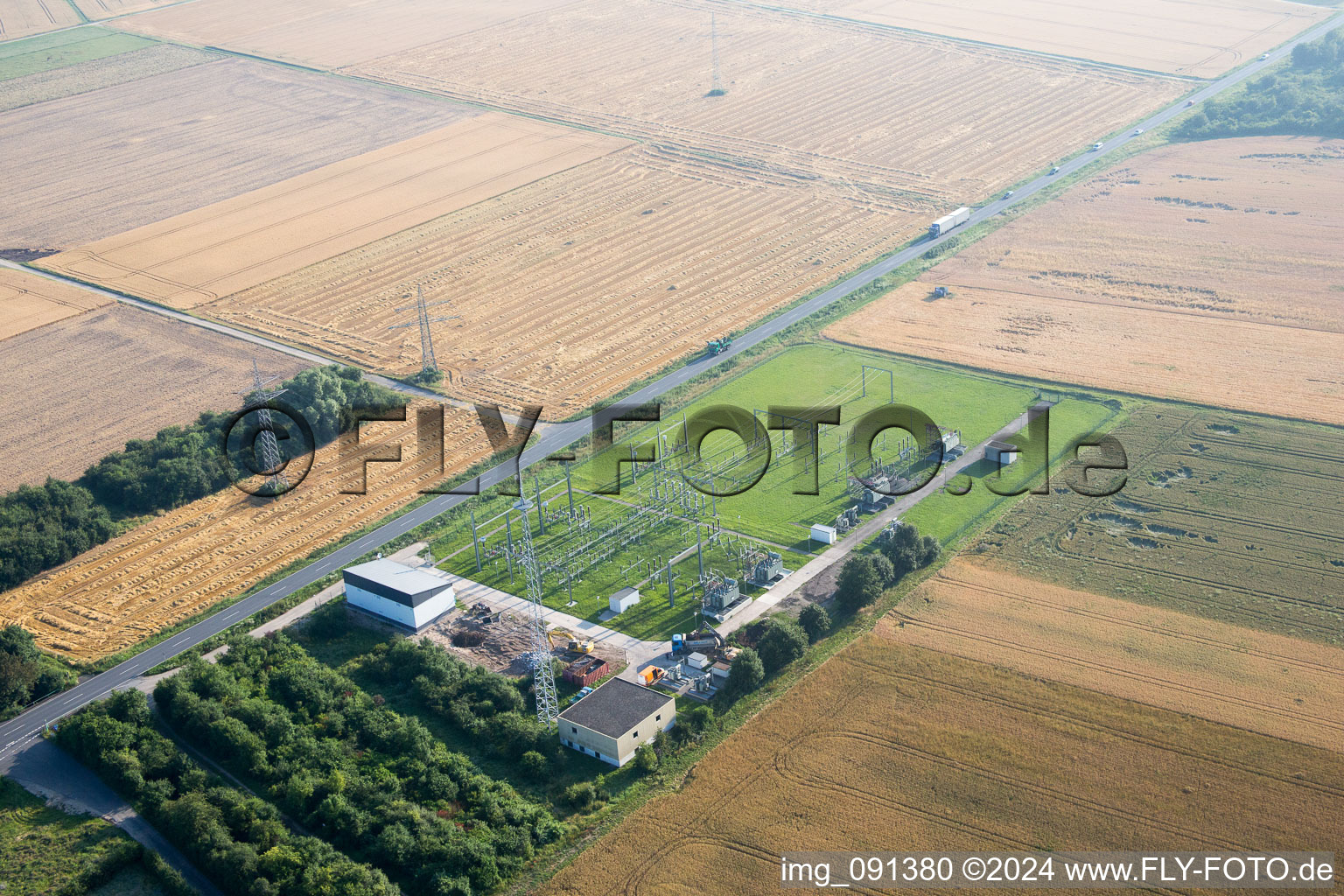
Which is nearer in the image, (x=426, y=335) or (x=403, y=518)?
(x=403, y=518)

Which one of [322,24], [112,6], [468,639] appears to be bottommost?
[468,639]

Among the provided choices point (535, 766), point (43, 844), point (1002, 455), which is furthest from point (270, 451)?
point (1002, 455)

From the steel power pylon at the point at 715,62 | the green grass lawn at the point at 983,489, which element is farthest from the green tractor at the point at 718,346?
the steel power pylon at the point at 715,62

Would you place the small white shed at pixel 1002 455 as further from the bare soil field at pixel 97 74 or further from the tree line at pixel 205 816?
the bare soil field at pixel 97 74

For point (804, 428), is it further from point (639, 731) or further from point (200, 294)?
point (200, 294)

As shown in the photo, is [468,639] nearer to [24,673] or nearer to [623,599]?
[623,599]

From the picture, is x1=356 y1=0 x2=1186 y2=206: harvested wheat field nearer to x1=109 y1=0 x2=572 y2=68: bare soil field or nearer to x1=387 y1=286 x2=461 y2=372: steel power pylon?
x1=109 y1=0 x2=572 y2=68: bare soil field

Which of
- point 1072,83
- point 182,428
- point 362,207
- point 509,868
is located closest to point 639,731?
point 509,868
